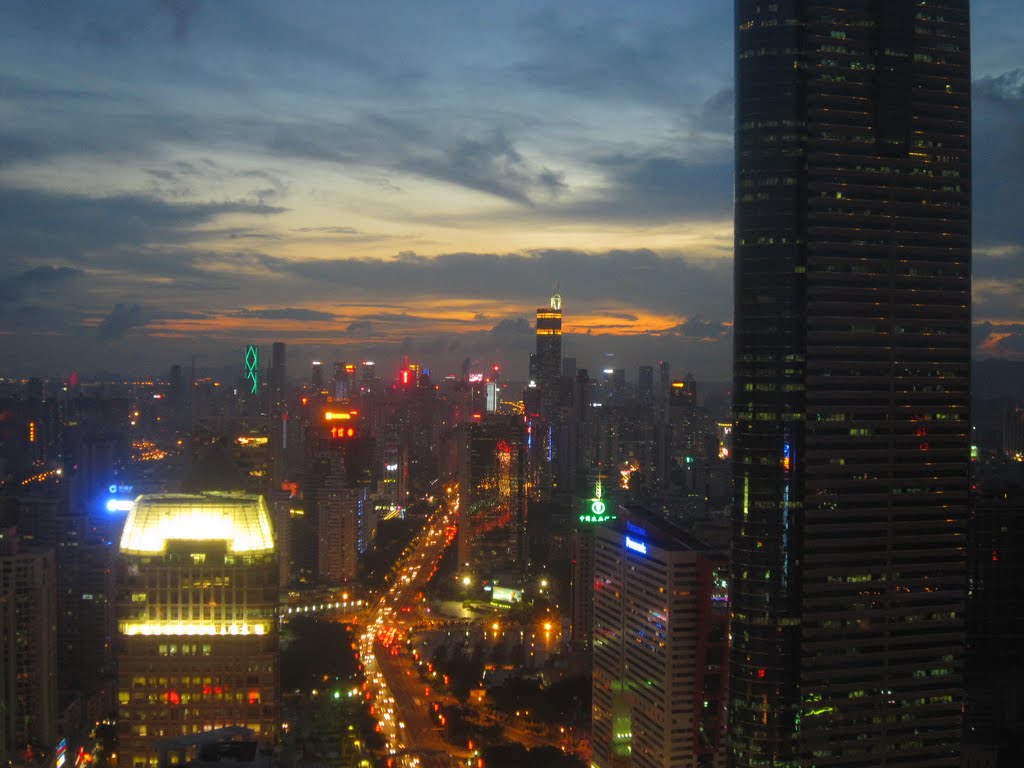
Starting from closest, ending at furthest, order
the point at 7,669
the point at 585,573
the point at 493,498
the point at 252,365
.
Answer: the point at 7,669, the point at 252,365, the point at 585,573, the point at 493,498

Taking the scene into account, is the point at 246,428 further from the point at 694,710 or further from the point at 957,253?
the point at 957,253

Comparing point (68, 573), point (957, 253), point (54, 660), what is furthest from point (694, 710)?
point (68, 573)

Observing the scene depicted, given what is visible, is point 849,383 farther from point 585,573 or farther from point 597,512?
point 585,573

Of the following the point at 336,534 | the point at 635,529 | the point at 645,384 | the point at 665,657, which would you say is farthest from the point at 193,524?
the point at 645,384

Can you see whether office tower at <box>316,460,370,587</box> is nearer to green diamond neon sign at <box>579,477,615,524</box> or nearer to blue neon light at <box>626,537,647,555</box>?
green diamond neon sign at <box>579,477,615,524</box>

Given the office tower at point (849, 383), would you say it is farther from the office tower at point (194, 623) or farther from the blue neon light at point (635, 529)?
the office tower at point (194, 623)

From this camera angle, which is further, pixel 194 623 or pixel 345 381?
pixel 345 381

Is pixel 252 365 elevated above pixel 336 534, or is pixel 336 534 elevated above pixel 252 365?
pixel 252 365

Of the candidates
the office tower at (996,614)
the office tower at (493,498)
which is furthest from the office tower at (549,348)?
the office tower at (996,614)
